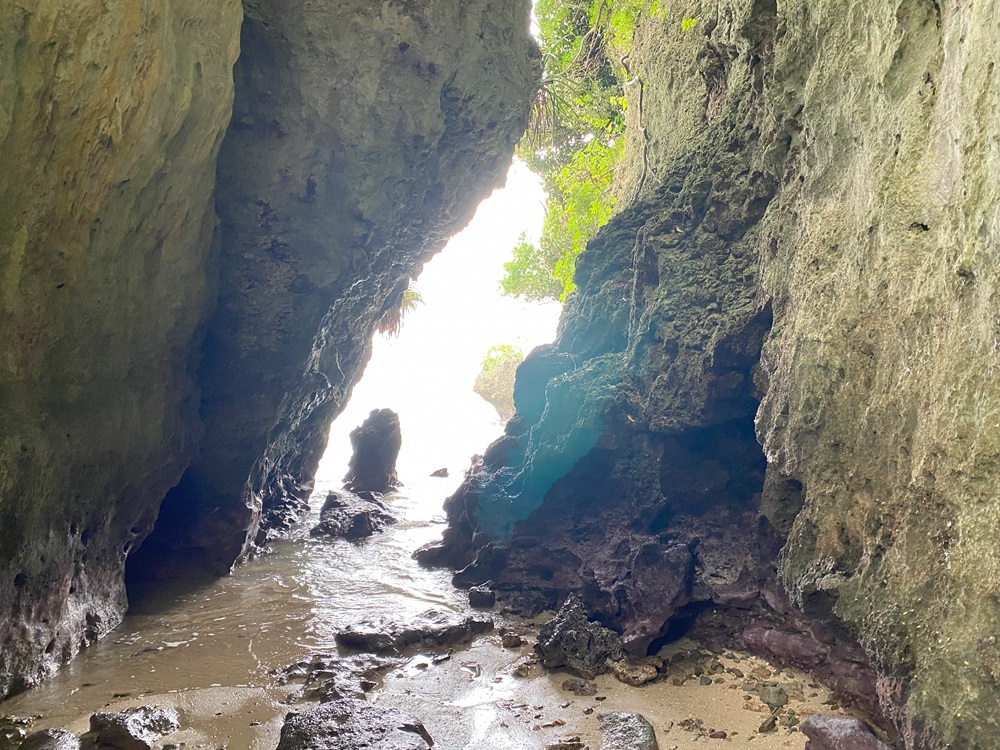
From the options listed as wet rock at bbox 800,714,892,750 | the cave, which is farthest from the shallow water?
wet rock at bbox 800,714,892,750

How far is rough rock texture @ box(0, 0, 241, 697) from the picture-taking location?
4141mm

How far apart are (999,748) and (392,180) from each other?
25.7 ft

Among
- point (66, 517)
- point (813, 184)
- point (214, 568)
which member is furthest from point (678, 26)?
point (214, 568)

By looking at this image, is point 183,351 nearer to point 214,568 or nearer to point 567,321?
point 214,568

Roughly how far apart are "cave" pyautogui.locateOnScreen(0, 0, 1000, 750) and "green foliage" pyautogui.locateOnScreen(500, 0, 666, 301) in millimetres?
199

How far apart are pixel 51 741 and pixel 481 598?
4318 millimetres

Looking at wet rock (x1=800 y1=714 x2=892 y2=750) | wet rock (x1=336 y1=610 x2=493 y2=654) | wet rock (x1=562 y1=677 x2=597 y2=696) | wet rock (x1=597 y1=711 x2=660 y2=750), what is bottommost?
wet rock (x1=336 y1=610 x2=493 y2=654)

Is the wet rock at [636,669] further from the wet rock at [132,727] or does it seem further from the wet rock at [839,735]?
the wet rock at [132,727]

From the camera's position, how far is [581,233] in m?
9.17

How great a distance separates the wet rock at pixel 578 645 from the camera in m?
5.39

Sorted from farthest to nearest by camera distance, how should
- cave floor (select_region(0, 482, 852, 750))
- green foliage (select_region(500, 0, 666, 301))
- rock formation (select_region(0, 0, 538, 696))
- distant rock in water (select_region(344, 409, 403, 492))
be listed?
1. distant rock in water (select_region(344, 409, 403, 492))
2. green foliage (select_region(500, 0, 666, 301))
3. rock formation (select_region(0, 0, 538, 696))
4. cave floor (select_region(0, 482, 852, 750))

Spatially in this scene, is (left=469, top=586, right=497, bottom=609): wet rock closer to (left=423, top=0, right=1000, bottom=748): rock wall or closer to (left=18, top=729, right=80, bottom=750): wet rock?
(left=423, top=0, right=1000, bottom=748): rock wall

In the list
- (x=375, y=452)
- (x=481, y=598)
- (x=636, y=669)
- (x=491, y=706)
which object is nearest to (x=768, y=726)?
(x=636, y=669)

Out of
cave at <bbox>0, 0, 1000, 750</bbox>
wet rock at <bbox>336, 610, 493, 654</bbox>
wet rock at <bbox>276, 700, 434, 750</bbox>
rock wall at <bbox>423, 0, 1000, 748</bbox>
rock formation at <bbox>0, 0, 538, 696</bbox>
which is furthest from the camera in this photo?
wet rock at <bbox>336, 610, 493, 654</bbox>
